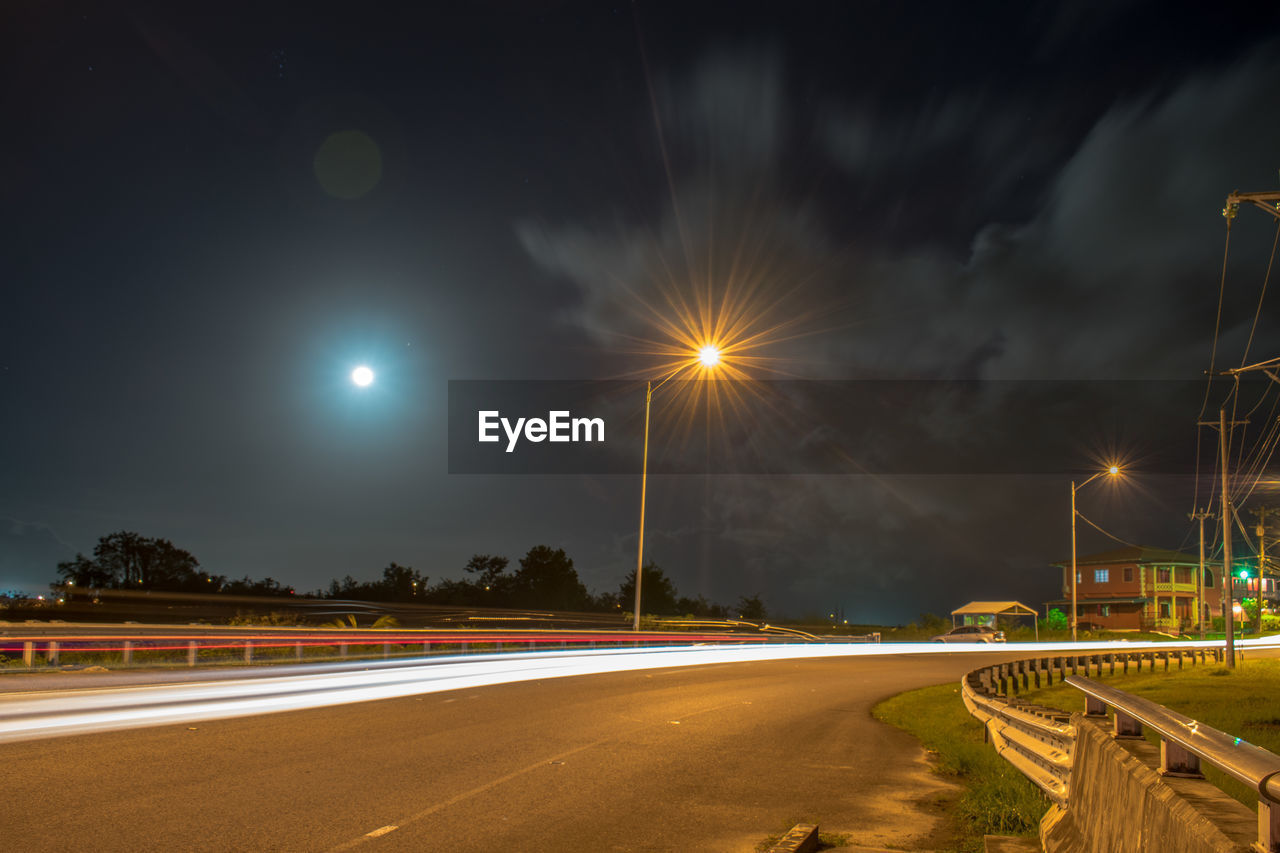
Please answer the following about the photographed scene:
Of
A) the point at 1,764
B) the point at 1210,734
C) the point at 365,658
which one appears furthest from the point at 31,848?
the point at 365,658

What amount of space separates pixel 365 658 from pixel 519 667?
611cm

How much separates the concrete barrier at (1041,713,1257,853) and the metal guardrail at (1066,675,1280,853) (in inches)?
3.4

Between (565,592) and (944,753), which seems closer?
(944,753)

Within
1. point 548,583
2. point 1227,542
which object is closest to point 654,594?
point 548,583

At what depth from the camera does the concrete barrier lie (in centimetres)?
324

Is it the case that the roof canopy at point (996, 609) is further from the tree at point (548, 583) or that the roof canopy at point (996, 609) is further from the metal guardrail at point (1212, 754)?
the metal guardrail at point (1212, 754)

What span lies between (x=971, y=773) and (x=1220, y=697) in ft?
42.8

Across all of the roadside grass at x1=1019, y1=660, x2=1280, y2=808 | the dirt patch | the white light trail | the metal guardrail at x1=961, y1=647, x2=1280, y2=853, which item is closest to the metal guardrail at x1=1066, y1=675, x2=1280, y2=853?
the metal guardrail at x1=961, y1=647, x2=1280, y2=853

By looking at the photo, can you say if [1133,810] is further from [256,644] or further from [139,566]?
[139,566]

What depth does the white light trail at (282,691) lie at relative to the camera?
13594 millimetres

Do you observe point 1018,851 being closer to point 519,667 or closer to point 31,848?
point 31,848

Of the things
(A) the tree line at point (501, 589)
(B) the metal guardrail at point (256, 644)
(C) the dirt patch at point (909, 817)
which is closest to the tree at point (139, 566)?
(A) the tree line at point (501, 589)

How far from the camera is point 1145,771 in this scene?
163 inches

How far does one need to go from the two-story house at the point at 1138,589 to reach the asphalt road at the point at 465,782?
81208 mm
